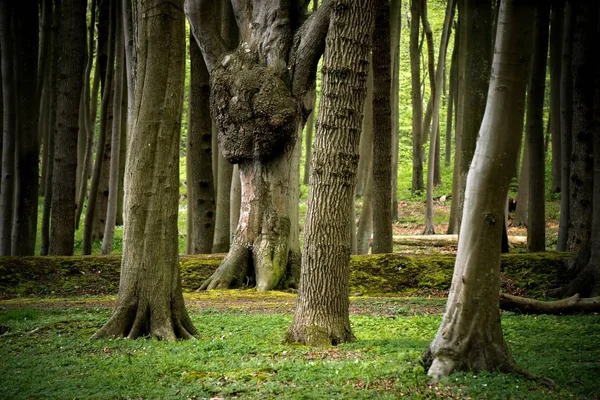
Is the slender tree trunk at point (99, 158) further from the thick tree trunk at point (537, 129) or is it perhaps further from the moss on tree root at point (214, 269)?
the thick tree trunk at point (537, 129)

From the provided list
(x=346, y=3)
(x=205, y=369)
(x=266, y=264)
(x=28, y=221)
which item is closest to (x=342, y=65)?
(x=346, y=3)

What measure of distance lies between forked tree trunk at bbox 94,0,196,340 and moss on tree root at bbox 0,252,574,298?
20.0 ft

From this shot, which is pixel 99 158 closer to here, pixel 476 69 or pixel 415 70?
pixel 476 69

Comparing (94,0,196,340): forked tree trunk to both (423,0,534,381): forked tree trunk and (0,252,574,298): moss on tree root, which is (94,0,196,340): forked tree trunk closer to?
(423,0,534,381): forked tree trunk

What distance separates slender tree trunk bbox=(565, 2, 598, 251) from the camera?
44.1 feet

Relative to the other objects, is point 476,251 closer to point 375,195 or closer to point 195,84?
point 375,195

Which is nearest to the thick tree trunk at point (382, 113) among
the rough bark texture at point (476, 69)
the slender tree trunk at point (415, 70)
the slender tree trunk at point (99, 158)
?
the rough bark texture at point (476, 69)

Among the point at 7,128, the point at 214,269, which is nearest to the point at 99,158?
the point at 7,128

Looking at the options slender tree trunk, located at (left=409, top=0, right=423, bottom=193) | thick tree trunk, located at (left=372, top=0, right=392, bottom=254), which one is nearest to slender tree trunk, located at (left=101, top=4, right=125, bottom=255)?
thick tree trunk, located at (left=372, top=0, right=392, bottom=254)

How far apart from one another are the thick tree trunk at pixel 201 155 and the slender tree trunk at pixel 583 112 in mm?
7832

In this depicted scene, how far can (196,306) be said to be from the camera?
1216 cm

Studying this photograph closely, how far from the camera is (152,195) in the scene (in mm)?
9008

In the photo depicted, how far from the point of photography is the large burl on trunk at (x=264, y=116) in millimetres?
13766

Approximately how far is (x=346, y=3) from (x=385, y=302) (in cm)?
611
